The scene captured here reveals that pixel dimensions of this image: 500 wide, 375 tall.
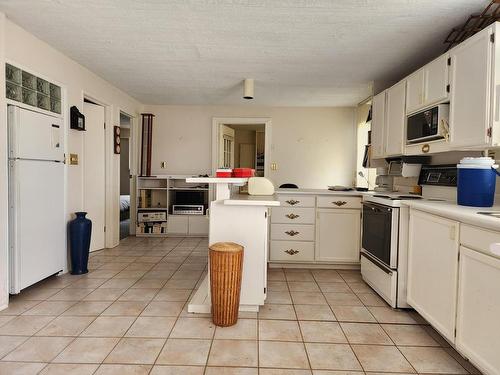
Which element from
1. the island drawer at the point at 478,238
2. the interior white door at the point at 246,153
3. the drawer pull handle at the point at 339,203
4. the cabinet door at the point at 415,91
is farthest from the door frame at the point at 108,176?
the interior white door at the point at 246,153

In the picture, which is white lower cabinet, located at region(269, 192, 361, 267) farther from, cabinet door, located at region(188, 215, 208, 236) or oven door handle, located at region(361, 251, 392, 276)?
cabinet door, located at region(188, 215, 208, 236)

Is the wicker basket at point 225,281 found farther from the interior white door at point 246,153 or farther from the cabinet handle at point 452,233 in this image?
the interior white door at point 246,153

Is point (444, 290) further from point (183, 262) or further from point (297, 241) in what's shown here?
point (183, 262)

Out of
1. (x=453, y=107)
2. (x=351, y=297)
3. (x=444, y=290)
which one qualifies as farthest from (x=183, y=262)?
(x=453, y=107)

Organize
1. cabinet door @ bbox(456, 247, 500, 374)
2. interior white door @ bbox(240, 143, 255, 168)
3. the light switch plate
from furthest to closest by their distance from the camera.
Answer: interior white door @ bbox(240, 143, 255, 168) < the light switch plate < cabinet door @ bbox(456, 247, 500, 374)

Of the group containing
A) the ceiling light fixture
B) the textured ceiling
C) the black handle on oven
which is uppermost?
the textured ceiling

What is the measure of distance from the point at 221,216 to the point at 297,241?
146 centimetres

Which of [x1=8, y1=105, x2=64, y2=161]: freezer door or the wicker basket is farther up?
[x1=8, y1=105, x2=64, y2=161]: freezer door

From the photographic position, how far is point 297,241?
364 cm

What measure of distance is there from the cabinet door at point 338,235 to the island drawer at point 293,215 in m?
0.10

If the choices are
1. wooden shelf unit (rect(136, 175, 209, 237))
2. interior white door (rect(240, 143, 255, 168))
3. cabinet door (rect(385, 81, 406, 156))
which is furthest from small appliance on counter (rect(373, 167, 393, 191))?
interior white door (rect(240, 143, 255, 168))

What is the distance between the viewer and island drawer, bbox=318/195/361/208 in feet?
11.7

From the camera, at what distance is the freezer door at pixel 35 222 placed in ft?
8.50

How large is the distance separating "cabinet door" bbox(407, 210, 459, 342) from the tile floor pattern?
205 mm
